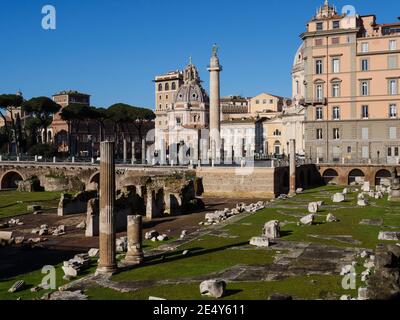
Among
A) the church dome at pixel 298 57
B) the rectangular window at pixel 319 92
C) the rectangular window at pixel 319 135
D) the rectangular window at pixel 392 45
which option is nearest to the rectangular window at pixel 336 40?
the rectangular window at pixel 319 92

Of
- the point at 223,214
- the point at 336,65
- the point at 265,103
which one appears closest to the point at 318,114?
the point at 336,65

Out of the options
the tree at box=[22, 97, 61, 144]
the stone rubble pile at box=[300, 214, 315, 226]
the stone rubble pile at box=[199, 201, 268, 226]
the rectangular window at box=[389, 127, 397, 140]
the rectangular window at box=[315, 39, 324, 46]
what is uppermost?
the rectangular window at box=[315, 39, 324, 46]

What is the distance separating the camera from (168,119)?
389 feet

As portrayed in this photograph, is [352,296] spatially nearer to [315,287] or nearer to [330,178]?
[315,287]

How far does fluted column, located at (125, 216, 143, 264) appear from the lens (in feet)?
63.7

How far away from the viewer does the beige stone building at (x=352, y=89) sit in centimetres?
5506

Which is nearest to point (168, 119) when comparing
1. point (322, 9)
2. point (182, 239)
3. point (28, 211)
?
point (322, 9)

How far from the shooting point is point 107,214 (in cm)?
1830

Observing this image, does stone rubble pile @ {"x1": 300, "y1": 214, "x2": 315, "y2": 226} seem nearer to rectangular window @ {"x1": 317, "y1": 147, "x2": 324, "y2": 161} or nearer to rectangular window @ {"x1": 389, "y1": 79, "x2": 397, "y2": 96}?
rectangular window @ {"x1": 317, "y1": 147, "x2": 324, "y2": 161}

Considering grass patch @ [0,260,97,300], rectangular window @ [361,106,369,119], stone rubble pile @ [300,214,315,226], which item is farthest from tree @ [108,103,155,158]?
grass patch @ [0,260,97,300]

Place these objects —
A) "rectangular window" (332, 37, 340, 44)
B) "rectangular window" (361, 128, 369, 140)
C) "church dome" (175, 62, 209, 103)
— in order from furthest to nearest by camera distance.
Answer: "church dome" (175, 62, 209, 103) < "rectangular window" (332, 37, 340, 44) < "rectangular window" (361, 128, 369, 140)

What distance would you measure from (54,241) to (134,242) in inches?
370

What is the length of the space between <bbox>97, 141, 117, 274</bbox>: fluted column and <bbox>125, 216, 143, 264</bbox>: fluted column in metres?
1.33

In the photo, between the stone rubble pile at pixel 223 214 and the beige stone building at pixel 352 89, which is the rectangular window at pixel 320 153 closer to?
the beige stone building at pixel 352 89
